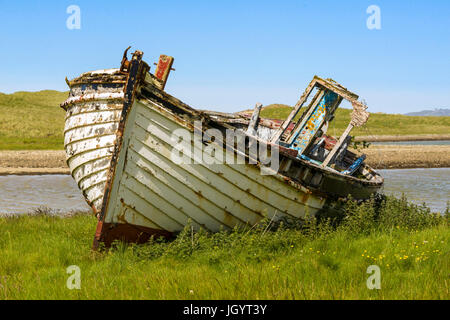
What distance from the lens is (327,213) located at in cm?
762

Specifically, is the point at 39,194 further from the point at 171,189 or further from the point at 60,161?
the point at 171,189

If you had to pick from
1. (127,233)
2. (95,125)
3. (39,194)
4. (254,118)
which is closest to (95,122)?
(95,125)

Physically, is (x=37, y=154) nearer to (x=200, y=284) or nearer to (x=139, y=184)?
(x=139, y=184)

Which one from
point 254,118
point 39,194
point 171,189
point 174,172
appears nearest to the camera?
point 174,172

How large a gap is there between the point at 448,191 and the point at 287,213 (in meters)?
11.8

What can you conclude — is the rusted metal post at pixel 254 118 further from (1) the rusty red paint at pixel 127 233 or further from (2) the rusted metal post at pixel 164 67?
(1) the rusty red paint at pixel 127 233

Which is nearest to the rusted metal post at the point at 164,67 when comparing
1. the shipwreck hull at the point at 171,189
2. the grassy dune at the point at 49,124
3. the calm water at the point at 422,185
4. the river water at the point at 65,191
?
the shipwreck hull at the point at 171,189

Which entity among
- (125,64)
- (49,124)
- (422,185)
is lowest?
(422,185)

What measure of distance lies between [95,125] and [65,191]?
35.4ft

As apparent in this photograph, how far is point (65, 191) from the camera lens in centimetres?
1694

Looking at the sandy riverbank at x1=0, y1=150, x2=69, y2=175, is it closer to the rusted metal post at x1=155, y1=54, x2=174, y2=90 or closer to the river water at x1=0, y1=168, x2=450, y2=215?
the river water at x1=0, y1=168, x2=450, y2=215

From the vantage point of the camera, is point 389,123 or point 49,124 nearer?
point 49,124

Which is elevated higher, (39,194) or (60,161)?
(60,161)

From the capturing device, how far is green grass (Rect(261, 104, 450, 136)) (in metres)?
65.1
